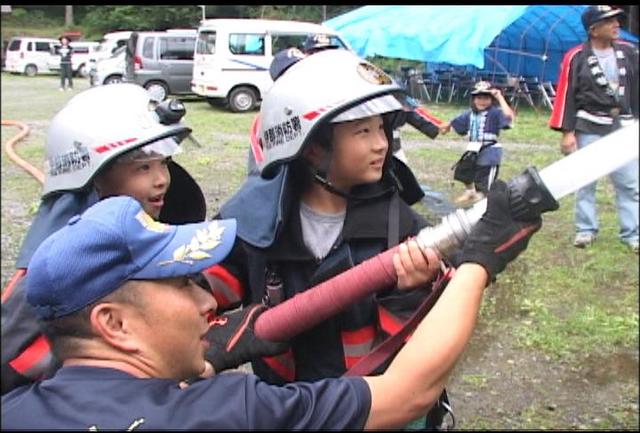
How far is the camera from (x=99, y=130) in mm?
2389

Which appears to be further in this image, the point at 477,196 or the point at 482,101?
the point at 477,196

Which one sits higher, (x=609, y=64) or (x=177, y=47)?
(x=609, y=64)

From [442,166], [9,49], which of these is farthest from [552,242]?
[9,49]

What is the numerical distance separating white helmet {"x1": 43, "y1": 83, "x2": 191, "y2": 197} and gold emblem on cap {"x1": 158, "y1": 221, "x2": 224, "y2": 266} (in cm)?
78

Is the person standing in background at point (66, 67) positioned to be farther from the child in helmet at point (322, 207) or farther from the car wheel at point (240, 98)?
the child in helmet at point (322, 207)

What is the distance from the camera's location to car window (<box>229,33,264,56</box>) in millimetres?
18500

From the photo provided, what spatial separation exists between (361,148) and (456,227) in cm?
55

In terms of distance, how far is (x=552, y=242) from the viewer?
22.6 feet

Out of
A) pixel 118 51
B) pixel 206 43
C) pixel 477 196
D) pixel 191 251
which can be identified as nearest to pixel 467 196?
pixel 477 196

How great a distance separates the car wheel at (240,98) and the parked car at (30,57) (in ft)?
25.8

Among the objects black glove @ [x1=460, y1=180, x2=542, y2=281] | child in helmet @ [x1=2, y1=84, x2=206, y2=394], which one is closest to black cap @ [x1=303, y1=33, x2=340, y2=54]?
child in helmet @ [x1=2, y1=84, x2=206, y2=394]

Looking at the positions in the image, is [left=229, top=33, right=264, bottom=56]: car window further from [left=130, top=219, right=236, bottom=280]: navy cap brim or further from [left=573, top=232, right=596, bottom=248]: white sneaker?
[left=130, top=219, right=236, bottom=280]: navy cap brim

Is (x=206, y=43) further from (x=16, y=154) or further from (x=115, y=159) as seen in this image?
(x=115, y=159)

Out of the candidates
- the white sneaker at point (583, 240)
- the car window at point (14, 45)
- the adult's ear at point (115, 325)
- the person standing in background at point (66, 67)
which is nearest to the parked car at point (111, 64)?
the person standing in background at point (66, 67)
